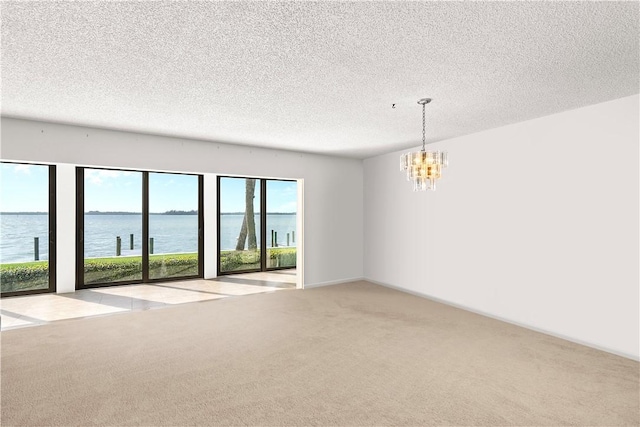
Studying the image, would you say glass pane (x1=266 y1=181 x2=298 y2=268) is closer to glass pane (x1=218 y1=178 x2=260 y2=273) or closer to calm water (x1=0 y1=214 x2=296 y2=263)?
calm water (x1=0 y1=214 x2=296 y2=263)

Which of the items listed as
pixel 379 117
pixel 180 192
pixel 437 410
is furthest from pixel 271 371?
pixel 180 192

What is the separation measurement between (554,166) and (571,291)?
144 centimetres

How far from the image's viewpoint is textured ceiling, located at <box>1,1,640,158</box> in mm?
1977

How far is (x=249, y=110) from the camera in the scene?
→ 3793 mm

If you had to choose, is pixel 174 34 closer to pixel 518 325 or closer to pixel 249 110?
pixel 249 110

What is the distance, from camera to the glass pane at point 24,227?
18.2 ft

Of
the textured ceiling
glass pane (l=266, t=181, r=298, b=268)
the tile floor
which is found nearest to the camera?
the textured ceiling

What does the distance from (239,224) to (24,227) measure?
3712mm

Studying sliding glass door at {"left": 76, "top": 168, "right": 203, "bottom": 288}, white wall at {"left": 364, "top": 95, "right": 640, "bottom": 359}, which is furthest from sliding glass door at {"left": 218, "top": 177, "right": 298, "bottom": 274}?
white wall at {"left": 364, "top": 95, "right": 640, "bottom": 359}

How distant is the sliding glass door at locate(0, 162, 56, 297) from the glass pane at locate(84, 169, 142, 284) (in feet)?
1.71

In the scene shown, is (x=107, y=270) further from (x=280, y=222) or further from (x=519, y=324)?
(x=519, y=324)

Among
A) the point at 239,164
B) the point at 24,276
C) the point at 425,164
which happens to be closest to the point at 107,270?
the point at 24,276

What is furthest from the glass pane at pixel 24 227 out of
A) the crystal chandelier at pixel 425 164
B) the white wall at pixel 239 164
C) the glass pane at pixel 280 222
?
the crystal chandelier at pixel 425 164

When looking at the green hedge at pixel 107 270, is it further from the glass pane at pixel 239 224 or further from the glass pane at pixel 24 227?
the glass pane at pixel 239 224
